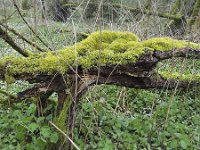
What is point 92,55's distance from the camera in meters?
3.99

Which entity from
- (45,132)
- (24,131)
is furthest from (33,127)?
(24,131)

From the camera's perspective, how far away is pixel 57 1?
784 inches

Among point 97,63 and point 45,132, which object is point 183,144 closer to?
point 97,63

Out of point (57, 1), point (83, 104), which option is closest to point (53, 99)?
point (83, 104)

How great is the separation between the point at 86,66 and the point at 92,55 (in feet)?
0.51

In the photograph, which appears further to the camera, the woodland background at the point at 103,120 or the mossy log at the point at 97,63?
the woodland background at the point at 103,120

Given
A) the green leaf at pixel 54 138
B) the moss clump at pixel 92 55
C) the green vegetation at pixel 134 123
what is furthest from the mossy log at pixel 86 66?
the green vegetation at pixel 134 123

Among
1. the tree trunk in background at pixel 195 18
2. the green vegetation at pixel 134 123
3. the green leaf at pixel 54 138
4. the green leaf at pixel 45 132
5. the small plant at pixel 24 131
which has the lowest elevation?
the tree trunk in background at pixel 195 18

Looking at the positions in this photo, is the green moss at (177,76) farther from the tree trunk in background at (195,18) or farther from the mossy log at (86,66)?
the tree trunk in background at (195,18)

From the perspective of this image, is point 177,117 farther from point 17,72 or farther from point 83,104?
point 17,72

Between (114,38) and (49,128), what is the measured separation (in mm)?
1438

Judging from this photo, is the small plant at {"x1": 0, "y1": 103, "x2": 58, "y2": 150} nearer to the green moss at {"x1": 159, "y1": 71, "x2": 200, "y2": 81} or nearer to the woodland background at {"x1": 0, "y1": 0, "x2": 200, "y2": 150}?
the woodland background at {"x1": 0, "y1": 0, "x2": 200, "y2": 150}

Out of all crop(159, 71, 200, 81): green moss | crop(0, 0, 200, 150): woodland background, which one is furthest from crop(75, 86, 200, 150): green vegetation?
crop(159, 71, 200, 81): green moss

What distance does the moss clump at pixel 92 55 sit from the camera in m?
3.79
